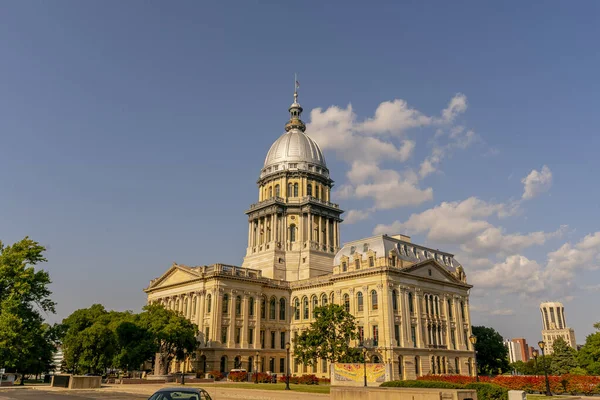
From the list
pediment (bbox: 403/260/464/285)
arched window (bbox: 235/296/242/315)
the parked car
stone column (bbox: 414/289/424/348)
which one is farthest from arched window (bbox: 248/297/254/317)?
the parked car

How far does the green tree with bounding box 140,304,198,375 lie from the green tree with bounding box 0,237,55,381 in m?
15.0

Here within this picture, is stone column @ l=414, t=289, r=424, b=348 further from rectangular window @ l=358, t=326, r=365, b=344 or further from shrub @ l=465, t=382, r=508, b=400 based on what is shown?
shrub @ l=465, t=382, r=508, b=400

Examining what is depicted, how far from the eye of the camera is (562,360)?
9762 cm

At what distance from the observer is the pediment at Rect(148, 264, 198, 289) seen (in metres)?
78.8

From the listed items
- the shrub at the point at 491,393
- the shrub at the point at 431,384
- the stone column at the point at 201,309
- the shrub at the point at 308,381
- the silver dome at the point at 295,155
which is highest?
the silver dome at the point at 295,155

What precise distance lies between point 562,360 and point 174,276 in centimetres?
7928

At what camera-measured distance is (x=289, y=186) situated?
318ft

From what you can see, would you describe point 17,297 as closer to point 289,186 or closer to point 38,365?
point 38,365

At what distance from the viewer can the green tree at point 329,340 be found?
58656mm

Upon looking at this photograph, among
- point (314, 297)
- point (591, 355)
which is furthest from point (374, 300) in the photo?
point (591, 355)

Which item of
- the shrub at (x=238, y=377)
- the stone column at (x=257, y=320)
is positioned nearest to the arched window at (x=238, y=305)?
the stone column at (x=257, y=320)

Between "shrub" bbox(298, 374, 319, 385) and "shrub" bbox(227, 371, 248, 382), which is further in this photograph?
"shrub" bbox(227, 371, 248, 382)

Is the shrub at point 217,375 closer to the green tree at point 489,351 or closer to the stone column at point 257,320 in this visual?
the stone column at point 257,320

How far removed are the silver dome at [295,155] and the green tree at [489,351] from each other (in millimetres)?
45348
